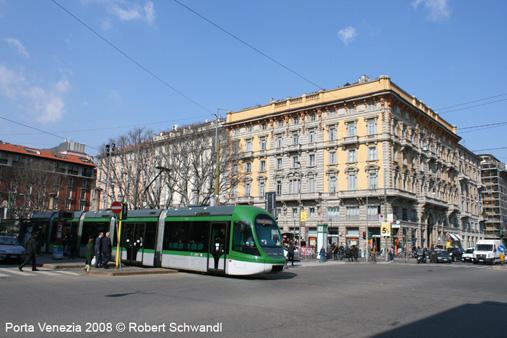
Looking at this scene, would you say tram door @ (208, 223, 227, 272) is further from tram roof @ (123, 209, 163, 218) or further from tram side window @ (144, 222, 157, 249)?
tram roof @ (123, 209, 163, 218)

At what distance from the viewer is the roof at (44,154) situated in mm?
76625

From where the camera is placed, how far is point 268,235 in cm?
1680

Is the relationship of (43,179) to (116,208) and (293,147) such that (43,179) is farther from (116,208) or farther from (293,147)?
(116,208)

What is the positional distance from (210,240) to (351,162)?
1438 inches

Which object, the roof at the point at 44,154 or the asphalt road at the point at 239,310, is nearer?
the asphalt road at the point at 239,310

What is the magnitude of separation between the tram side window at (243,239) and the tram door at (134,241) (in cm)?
629

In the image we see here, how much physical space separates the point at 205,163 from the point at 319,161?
61.2 ft

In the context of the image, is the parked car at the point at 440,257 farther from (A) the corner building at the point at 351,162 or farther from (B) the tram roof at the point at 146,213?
(B) the tram roof at the point at 146,213

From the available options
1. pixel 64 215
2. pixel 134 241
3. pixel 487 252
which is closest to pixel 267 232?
pixel 134 241

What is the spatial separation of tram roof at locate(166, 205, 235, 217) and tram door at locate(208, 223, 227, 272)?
540mm

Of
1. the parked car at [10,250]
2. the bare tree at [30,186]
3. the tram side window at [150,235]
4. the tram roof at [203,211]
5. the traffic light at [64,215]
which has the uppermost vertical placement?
the bare tree at [30,186]

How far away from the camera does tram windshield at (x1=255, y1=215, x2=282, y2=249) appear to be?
16.4 m

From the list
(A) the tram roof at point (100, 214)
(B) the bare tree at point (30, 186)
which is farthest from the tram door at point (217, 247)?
(B) the bare tree at point (30, 186)

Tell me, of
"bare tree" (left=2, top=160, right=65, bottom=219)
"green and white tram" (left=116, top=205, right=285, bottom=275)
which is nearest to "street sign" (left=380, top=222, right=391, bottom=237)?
"green and white tram" (left=116, top=205, right=285, bottom=275)
